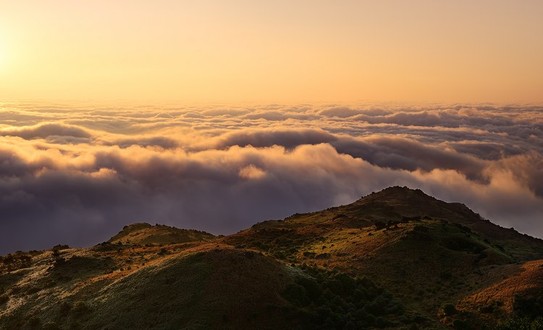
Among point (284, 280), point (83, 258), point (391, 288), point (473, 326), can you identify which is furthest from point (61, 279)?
point (473, 326)

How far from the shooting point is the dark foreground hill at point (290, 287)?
39.6 meters

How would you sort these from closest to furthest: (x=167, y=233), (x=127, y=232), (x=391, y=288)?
(x=391, y=288) < (x=167, y=233) < (x=127, y=232)

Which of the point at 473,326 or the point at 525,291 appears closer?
the point at 473,326

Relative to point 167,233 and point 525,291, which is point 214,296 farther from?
point 167,233

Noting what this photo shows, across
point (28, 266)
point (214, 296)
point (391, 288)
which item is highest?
point (214, 296)

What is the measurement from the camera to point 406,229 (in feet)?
219

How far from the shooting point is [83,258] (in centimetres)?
6297

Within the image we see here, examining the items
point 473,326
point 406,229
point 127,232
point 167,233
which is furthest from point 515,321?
point 127,232

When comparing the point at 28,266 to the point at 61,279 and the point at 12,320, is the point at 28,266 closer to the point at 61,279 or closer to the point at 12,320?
the point at 61,279

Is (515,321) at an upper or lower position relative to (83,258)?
upper

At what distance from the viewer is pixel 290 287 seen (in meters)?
43.5

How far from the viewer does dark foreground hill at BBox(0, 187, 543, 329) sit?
39.6 metres

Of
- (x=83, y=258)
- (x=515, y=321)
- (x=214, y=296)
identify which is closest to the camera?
(x=515, y=321)

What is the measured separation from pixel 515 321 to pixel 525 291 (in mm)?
5802
